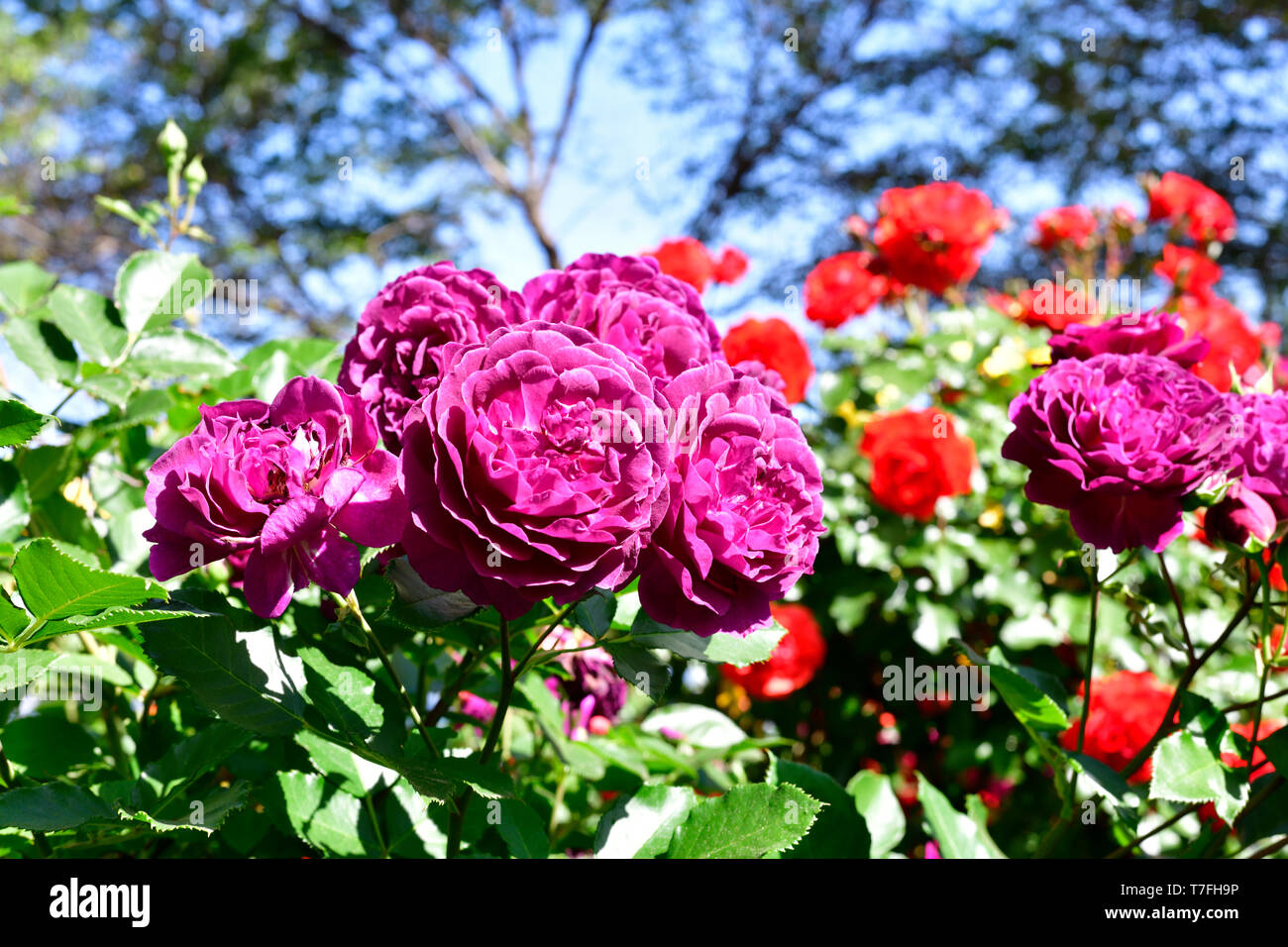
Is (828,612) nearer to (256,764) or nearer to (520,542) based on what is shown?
(256,764)

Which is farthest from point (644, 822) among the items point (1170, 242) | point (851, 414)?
point (1170, 242)

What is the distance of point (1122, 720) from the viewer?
4.29ft

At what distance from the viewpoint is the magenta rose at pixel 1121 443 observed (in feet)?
2.50

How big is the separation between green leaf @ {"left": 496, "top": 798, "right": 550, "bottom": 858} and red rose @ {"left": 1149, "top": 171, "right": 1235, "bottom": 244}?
2075 millimetres

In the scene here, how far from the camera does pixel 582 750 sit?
965mm

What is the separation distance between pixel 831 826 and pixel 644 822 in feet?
0.60

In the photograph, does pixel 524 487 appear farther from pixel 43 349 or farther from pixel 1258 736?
pixel 1258 736

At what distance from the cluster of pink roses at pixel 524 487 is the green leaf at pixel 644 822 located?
8.1 inches

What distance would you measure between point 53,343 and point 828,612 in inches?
51.8

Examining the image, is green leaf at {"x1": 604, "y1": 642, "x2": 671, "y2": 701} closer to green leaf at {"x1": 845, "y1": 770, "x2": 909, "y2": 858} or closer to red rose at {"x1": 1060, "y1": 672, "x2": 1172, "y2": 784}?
green leaf at {"x1": 845, "y1": 770, "x2": 909, "y2": 858}
